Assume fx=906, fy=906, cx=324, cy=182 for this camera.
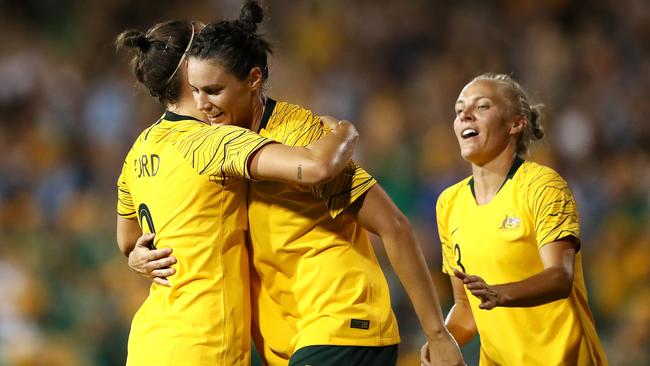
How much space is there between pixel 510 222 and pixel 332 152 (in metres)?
0.99

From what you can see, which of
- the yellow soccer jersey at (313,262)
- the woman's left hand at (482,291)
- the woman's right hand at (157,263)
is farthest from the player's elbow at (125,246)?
the woman's left hand at (482,291)

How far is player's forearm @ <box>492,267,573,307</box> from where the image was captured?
2867mm

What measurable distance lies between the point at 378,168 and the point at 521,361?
3.91 metres

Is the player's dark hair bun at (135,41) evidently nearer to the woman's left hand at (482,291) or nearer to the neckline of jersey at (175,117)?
the neckline of jersey at (175,117)

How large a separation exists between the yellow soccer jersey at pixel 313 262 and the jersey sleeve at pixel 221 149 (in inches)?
6.7

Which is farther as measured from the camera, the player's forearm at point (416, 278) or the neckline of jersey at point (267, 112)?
the neckline of jersey at point (267, 112)

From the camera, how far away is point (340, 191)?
2.69 meters

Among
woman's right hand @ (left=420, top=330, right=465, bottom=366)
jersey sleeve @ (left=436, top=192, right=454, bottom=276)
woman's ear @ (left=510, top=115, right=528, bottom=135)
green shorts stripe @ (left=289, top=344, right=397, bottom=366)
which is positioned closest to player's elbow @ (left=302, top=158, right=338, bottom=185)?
green shorts stripe @ (left=289, top=344, right=397, bottom=366)

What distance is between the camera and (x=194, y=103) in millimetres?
2961

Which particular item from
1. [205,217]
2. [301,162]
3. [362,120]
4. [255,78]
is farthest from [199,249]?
[362,120]

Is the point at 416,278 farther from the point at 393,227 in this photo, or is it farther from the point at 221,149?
the point at 221,149

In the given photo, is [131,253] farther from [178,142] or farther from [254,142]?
[254,142]

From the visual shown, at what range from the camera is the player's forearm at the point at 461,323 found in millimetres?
3463

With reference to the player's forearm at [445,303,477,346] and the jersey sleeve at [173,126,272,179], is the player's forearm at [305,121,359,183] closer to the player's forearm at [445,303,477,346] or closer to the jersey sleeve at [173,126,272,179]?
the jersey sleeve at [173,126,272,179]
